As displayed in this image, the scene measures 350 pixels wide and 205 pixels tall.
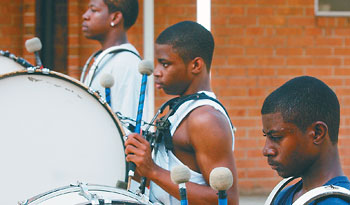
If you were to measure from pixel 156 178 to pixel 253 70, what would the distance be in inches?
143

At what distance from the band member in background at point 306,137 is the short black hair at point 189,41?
725 mm

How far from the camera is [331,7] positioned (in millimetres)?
6324

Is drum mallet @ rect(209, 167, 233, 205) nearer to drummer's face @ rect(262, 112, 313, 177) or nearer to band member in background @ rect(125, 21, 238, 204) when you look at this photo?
drummer's face @ rect(262, 112, 313, 177)

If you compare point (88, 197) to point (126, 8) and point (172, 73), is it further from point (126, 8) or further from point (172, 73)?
point (126, 8)

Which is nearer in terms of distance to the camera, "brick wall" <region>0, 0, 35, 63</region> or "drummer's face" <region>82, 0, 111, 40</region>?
"drummer's face" <region>82, 0, 111, 40</region>

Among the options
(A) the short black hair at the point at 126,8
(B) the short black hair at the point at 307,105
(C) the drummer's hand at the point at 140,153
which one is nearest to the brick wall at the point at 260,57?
(A) the short black hair at the point at 126,8

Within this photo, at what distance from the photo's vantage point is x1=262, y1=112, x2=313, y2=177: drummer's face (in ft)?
7.50

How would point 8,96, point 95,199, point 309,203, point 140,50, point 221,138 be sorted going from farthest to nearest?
1. point 140,50
2. point 8,96
3. point 221,138
4. point 95,199
5. point 309,203

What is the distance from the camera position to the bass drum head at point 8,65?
3.45 metres

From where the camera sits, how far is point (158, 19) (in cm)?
614

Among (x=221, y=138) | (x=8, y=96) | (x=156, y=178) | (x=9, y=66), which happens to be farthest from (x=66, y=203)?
(x=9, y=66)

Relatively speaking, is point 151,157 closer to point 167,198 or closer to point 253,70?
point 167,198

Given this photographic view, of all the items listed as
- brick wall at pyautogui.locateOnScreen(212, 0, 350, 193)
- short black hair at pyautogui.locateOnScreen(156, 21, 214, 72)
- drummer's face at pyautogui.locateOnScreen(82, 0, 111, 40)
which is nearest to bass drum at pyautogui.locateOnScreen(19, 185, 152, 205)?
short black hair at pyautogui.locateOnScreen(156, 21, 214, 72)


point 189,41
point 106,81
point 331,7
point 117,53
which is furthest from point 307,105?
point 331,7
